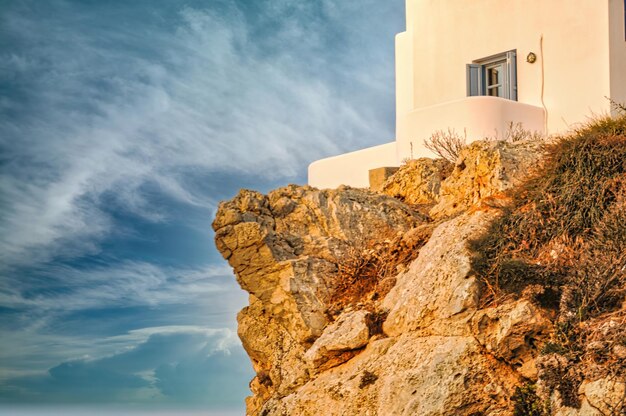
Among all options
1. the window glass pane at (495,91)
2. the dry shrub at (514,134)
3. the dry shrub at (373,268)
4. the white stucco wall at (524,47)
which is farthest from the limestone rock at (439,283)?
the window glass pane at (495,91)

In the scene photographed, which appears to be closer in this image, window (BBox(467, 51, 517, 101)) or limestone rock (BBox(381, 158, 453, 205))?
limestone rock (BBox(381, 158, 453, 205))

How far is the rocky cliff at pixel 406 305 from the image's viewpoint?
954 centimetres

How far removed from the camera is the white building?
1767 centimetres

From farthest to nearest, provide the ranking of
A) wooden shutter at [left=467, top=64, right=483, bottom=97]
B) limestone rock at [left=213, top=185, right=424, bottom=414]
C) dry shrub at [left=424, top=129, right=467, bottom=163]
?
wooden shutter at [left=467, top=64, right=483, bottom=97] → dry shrub at [left=424, top=129, right=467, bottom=163] → limestone rock at [left=213, top=185, right=424, bottom=414]

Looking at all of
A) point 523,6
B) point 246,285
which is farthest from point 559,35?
point 246,285

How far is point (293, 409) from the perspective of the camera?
1117 cm

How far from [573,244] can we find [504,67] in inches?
362

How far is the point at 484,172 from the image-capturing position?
13.1 metres

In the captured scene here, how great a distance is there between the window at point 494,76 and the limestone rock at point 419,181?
298 cm

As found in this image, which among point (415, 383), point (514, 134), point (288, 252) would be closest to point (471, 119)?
point (514, 134)

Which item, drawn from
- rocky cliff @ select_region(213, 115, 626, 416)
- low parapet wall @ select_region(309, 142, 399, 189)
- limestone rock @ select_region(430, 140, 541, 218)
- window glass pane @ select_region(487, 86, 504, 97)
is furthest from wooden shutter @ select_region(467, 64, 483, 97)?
limestone rock @ select_region(430, 140, 541, 218)

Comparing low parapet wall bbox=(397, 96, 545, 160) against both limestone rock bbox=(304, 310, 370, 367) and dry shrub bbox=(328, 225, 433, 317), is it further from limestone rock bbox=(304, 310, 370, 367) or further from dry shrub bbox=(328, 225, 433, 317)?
limestone rock bbox=(304, 310, 370, 367)

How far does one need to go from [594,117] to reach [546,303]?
8.25 meters

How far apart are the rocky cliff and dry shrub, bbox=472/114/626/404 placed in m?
0.05
